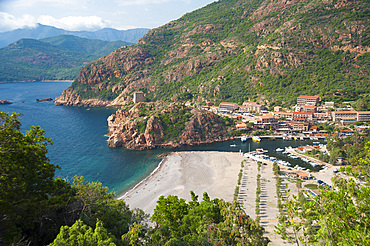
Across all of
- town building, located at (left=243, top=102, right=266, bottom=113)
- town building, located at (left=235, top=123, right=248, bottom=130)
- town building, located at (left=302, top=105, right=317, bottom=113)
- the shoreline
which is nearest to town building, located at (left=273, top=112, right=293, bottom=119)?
town building, located at (left=302, top=105, right=317, bottom=113)

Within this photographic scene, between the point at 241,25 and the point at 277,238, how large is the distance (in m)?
150

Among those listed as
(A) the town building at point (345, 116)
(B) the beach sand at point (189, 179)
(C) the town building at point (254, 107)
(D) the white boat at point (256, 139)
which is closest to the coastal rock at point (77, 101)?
(C) the town building at point (254, 107)

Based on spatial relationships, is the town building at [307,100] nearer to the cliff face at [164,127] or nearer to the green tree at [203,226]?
the cliff face at [164,127]

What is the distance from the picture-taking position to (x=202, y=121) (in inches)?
3088

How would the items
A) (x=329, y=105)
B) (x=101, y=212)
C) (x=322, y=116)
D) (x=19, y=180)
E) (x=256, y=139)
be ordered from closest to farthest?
(x=19, y=180)
(x=101, y=212)
(x=256, y=139)
(x=322, y=116)
(x=329, y=105)

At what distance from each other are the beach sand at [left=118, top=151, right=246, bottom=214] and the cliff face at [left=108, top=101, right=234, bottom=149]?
9748 millimetres

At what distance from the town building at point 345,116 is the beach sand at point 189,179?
41.2 meters

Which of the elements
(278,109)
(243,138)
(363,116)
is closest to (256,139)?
(243,138)

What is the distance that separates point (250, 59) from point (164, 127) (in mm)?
72162

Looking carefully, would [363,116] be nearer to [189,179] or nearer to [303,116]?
[303,116]

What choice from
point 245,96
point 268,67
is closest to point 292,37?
point 268,67

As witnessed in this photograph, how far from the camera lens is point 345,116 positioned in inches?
3130

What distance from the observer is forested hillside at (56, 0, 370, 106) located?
10319 centimetres

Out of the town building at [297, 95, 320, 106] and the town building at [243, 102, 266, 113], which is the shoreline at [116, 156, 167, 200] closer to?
the town building at [243, 102, 266, 113]
